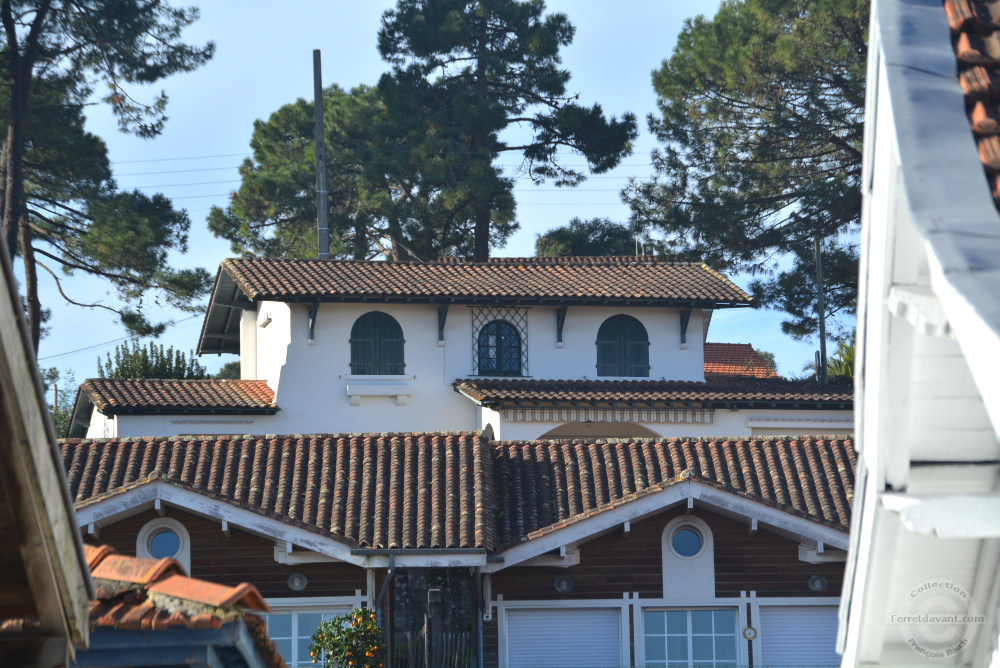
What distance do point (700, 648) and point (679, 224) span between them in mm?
22382

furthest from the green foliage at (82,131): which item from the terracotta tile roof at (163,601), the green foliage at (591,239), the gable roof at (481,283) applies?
the terracotta tile roof at (163,601)

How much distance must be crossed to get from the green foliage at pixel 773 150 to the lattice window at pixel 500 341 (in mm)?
10983

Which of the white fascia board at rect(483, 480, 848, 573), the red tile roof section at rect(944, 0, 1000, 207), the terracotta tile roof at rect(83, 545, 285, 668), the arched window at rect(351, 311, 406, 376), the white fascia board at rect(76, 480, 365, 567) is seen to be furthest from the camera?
the arched window at rect(351, 311, 406, 376)

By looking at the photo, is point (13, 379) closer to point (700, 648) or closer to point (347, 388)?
point (700, 648)

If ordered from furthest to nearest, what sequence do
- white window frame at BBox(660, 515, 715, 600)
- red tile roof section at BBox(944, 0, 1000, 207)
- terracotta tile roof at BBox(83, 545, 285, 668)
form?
1. white window frame at BBox(660, 515, 715, 600)
2. terracotta tile roof at BBox(83, 545, 285, 668)
3. red tile roof section at BBox(944, 0, 1000, 207)

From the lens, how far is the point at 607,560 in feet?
55.6

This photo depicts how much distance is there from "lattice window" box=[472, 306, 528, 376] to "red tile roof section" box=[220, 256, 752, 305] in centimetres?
58

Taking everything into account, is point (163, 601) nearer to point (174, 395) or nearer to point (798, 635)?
point (798, 635)

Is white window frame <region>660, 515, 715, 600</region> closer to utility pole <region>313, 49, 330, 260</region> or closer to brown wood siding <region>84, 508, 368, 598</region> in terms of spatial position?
brown wood siding <region>84, 508, 368, 598</region>

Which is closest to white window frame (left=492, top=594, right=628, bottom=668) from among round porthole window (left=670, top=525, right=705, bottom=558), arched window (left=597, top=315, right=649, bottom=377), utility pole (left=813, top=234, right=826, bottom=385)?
round porthole window (left=670, top=525, right=705, bottom=558)

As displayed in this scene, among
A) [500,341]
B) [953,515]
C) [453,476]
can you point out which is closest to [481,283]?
[500,341]

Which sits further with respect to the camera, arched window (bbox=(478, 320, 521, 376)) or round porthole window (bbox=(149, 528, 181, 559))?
arched window (bbox=(478, 320, 521, 376))

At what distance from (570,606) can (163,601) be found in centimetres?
1239

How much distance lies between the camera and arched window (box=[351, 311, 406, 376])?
1073 inches
